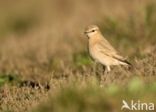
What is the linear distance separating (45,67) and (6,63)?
1261mm

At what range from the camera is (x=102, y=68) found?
1226 cm

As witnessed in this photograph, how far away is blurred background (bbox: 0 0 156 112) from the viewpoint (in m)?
9.14

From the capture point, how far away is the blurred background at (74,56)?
9.14 metres

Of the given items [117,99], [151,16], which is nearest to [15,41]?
[151,16]

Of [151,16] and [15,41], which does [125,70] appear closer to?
[151,16]

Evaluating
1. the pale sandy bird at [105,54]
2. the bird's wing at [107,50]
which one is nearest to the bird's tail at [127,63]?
the pale sandy bird at [105,54]

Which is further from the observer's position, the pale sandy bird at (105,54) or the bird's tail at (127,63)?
the pale sandy bird at (105,54)

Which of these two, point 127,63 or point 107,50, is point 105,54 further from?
point 127,63

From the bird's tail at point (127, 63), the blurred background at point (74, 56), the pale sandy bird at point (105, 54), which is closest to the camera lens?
the blurred background at point (74, 56)

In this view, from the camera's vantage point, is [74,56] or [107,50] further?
[74,56]

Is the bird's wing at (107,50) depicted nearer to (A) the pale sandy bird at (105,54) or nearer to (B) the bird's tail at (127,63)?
(A) the pale sandy bird at (105,54)

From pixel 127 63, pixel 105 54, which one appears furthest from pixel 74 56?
pixel 127 63

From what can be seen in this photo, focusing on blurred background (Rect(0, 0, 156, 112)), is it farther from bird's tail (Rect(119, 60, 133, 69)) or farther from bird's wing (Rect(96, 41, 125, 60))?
bird's wing (Rect(96, 41, 125, 60))

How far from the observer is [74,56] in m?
14.3
